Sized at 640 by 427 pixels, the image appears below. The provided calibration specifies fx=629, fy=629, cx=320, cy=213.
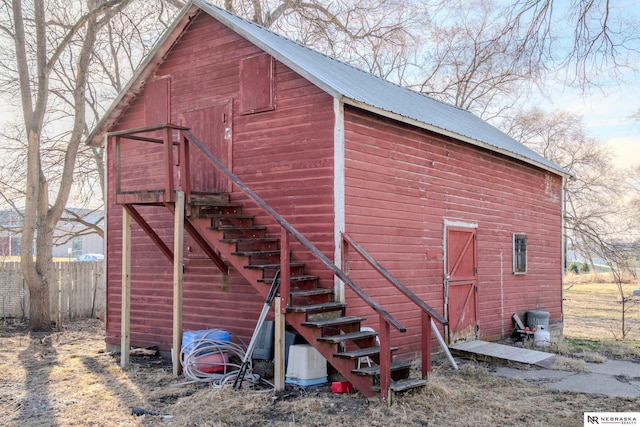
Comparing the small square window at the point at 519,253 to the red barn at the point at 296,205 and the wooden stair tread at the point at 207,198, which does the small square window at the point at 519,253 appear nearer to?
the red barn at the point at 296,205

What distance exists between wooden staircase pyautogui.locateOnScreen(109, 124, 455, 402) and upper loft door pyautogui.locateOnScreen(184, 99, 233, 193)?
0.56 metres

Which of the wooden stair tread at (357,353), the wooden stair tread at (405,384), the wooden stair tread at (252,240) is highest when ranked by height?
the wooden stair tread at (252,240)

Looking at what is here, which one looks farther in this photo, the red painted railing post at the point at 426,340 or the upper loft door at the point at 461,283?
the upper loft door at the point at 461,283

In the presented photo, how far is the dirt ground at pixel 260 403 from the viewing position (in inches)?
273

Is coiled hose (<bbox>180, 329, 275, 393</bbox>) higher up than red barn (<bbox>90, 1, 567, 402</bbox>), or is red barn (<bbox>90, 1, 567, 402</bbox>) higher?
red barn (<bbox>90, 1, 567, 402</bbox>)

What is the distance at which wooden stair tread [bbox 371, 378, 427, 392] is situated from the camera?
7.35 metres

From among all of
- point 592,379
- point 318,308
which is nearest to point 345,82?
point 318,308

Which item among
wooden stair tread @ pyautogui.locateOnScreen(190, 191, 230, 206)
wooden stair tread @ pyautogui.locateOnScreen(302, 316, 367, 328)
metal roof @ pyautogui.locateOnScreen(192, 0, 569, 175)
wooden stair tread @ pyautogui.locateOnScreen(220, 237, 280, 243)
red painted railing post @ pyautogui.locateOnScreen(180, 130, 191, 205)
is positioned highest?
metal roof @ pyautogui.locateOnScreen(192, 0, 569, 175)

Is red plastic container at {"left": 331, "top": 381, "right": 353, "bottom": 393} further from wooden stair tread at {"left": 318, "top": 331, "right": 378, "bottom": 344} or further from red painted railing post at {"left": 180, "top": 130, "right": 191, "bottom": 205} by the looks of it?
red painted railing post at {"left": 180, "top": 130, "right": 191, "bottom": 205}

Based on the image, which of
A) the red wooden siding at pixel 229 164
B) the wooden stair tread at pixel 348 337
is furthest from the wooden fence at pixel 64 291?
the wooden stair tread at pixel 348 337

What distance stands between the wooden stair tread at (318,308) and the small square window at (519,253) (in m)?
6.51

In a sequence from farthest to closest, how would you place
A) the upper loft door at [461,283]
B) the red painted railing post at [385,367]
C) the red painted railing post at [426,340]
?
the upper loft door at [461,283]
the red painted railing post at [426,340]
the red painted railing post at [385,367]

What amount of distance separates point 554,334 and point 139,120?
1053 centimetres

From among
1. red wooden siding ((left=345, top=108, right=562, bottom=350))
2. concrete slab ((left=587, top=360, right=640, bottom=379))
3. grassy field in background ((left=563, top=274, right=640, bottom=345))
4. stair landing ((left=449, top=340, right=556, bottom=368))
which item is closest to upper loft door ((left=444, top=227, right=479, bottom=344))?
red wooden siding ((left=345, top=108, right=562, bottom=350))
